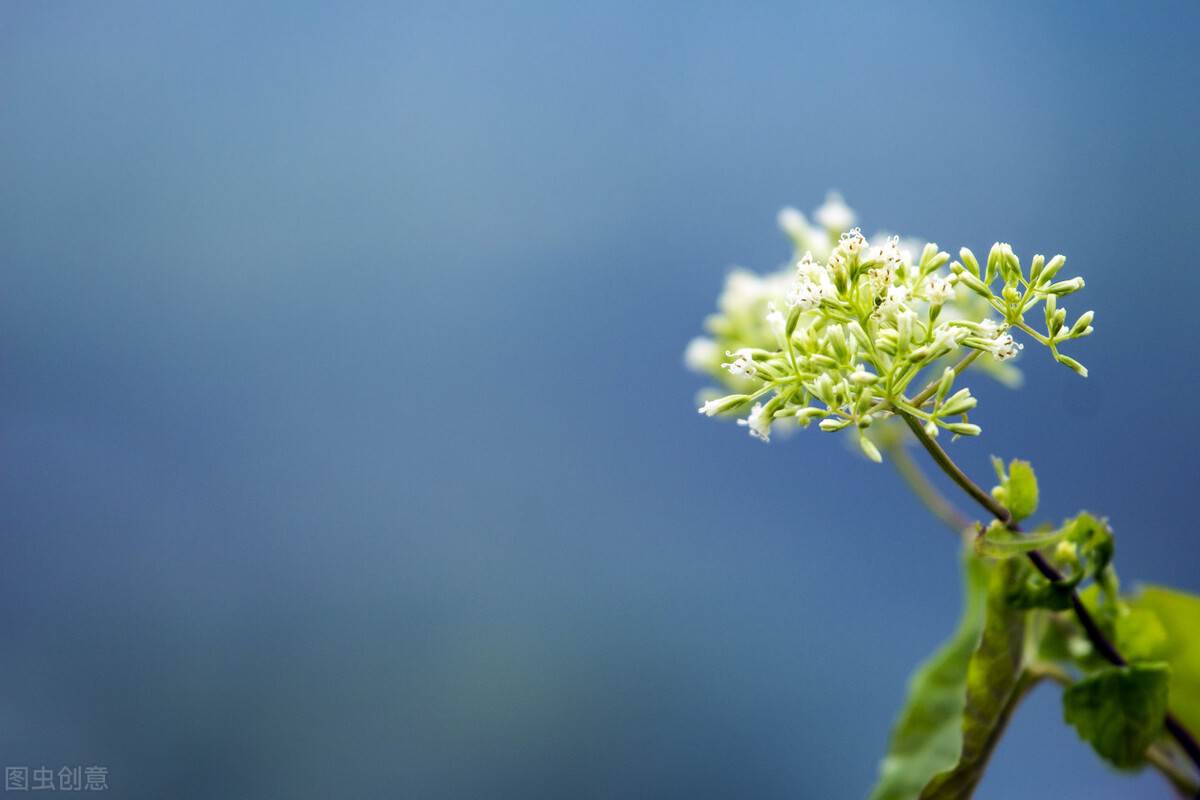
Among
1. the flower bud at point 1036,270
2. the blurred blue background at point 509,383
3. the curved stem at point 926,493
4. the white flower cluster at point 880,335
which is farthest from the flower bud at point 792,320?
the blurred blue background at point 509,383

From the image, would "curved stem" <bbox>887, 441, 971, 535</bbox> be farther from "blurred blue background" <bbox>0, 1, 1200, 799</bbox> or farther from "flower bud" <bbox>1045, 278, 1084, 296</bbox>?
"blurred blue background" <bbox>0, 1, 1200, 799</bbox>

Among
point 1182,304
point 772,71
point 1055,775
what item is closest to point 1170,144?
point 1182,304

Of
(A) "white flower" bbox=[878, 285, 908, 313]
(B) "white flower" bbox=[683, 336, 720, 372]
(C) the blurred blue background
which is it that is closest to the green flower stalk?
(A) "white flower" bbox=[878, 285, 908, 313]

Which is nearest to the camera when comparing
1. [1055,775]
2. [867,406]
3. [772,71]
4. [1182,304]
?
[867,406]

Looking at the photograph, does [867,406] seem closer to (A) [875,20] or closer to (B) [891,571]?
(B) [891,571]

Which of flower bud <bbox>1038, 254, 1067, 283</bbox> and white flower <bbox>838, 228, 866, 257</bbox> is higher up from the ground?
white flower <bbox>838, 228, 866, 257</bbox>

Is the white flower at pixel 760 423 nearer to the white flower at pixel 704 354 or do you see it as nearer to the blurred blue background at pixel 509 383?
the white flower at pixel 704 354
